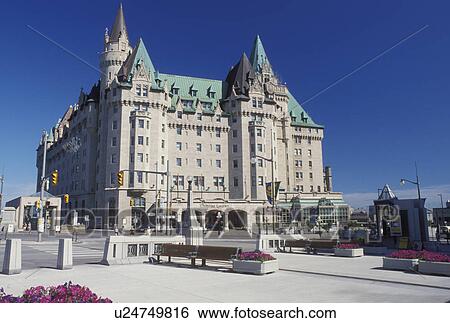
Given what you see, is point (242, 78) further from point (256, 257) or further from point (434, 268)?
point (434, 268)

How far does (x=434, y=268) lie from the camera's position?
44.6ft

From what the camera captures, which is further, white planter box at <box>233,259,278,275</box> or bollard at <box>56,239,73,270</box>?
bollard at <box>56,239,73,270</box>

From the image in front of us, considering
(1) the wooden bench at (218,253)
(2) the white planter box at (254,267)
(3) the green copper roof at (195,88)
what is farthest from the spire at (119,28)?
(2) the white planter box at (254,267)

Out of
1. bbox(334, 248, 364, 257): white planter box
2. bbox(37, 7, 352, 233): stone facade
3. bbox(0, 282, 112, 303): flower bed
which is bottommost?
bbox(334, 248, 364, 257): white planter box

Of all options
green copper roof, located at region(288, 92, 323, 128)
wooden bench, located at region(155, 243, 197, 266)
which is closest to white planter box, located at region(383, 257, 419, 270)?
wooden bench, located at region(155, 243, 197, 266)

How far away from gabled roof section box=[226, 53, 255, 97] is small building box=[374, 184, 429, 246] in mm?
57389

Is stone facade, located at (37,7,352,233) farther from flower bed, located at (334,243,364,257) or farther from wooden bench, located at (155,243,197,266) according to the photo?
wooden bench, located at (155,243,197,266)

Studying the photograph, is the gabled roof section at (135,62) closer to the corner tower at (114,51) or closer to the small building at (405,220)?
the corner tower at (114,51)

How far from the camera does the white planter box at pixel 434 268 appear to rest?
13305mm

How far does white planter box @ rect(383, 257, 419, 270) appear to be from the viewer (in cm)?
1457

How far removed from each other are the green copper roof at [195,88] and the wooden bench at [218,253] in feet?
217

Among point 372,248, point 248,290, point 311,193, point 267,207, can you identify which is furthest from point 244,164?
point 248,290
